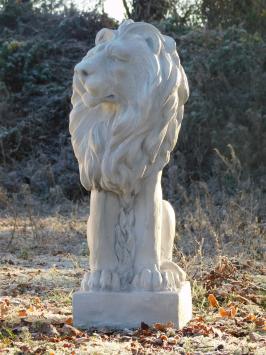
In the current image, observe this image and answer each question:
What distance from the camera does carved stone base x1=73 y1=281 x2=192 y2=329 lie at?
401 centimetres

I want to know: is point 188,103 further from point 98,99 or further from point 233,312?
point 98,99

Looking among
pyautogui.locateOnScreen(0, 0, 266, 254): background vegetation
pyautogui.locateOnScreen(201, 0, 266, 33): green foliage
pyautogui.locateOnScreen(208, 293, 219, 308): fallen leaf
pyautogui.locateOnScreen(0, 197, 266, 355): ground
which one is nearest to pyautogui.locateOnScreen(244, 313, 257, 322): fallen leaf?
pyautogui.locateOnScreen(0, 197, 266, 355): ground

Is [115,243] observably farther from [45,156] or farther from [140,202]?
[45,156]

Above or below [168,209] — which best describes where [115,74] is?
above

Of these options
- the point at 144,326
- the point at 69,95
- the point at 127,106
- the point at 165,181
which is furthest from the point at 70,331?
the point at 69,95

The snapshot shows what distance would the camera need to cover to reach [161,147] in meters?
4.11

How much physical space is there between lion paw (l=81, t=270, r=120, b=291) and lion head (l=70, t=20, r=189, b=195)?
422 millimetres

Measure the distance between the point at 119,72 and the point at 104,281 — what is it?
1048mm

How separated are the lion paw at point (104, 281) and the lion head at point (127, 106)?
422 millimetres

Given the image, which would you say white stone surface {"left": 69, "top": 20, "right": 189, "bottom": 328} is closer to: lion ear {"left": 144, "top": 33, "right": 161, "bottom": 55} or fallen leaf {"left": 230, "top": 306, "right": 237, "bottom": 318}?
lion ear {"left": 144, "top": 33, "right": 161, "bottom": 55}

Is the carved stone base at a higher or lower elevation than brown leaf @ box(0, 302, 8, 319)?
higher

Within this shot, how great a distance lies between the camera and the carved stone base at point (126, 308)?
158 inches

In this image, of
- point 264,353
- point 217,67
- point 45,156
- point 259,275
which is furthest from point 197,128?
point 264,353

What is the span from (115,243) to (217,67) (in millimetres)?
8073
